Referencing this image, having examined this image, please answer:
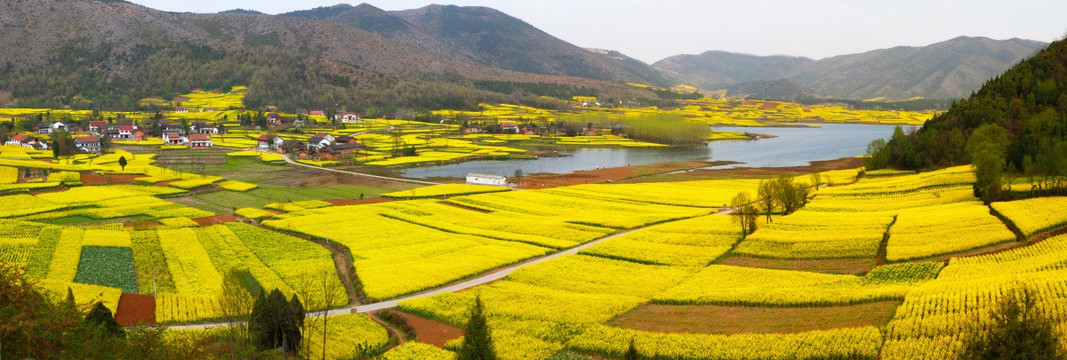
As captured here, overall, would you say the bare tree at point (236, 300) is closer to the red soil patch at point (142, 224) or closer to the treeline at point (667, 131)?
the red soil patch at point (142, 224)

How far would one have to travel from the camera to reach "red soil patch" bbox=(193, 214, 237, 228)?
156ft

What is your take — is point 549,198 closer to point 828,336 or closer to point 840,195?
point 840,195

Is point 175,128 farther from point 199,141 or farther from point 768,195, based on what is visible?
point 768,195

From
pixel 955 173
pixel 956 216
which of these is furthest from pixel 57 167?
pixel 955 173

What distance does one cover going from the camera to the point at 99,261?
1393 inches

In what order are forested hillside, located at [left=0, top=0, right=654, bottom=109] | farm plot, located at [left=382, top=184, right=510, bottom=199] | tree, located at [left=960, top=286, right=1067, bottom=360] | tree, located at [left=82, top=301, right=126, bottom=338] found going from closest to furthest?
tree, located at [left=960, top=286, right=1067, bottom=360]
tree, located at [left=82, top=301, right=126, bottom=338]
farm plot, located at [left=382, top=184, right=510, bottom=199]
forested hillside, located at [left=0, top=0, right=654, bottom=109]

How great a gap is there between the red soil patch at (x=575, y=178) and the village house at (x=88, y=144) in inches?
2349

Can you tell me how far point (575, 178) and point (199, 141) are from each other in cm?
6102

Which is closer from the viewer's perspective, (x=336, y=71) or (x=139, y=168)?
(x=139, y=168)

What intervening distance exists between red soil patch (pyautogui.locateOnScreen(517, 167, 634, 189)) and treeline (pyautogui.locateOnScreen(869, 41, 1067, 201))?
94.8 feet

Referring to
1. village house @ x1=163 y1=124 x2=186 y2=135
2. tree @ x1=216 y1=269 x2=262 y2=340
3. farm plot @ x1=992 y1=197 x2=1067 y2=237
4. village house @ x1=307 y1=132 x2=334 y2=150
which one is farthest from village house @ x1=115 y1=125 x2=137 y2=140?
farm plot @ x1=992 y1=197 x2=1067 y2=237

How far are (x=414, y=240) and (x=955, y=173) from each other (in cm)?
4475

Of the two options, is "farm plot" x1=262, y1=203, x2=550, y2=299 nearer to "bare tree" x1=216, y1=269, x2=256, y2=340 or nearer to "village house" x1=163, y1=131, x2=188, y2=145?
"bare tree" x1=216, y1=269, x2=256, y2=340

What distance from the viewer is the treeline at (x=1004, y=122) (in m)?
53.8
